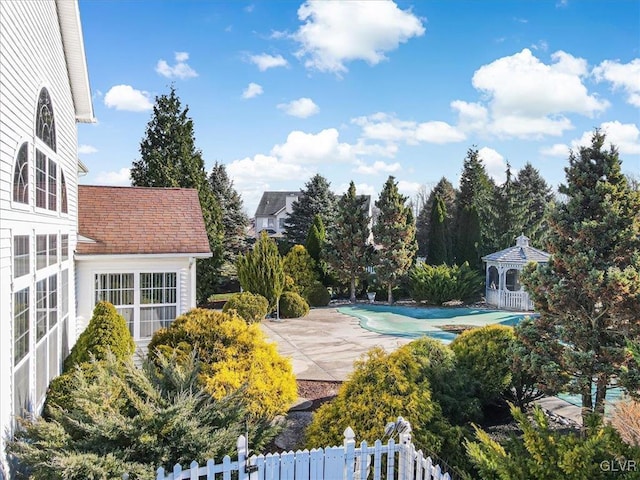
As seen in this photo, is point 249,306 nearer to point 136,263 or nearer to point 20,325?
point 136,263

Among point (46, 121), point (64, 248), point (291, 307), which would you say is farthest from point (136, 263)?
point (291, 307)

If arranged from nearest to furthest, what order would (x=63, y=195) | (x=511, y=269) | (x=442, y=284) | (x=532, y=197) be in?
(x=63, y=195), (x=442, y=284), (x=511, y=269), (x=532, y=197)

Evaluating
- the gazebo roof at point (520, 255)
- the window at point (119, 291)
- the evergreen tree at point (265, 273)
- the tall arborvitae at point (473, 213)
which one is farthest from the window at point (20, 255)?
the tall arborvitae at point (473, 213)

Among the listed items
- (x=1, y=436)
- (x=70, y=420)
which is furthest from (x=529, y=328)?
(x=1, y=436)

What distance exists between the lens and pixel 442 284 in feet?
74.1

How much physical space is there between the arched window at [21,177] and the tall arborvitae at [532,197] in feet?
89.0

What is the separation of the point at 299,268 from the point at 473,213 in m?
11.1

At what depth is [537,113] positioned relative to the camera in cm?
1362

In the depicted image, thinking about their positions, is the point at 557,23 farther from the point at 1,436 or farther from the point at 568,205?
the point at 1,436

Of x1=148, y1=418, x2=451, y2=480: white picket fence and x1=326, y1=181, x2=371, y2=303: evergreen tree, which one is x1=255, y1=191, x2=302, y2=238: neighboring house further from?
x1=148, y1=418, x2=451, y2=480: white picket fence

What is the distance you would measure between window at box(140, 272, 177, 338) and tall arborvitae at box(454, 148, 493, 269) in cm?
1991

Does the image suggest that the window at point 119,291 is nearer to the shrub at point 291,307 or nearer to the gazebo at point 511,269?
the shrub at point 291,307

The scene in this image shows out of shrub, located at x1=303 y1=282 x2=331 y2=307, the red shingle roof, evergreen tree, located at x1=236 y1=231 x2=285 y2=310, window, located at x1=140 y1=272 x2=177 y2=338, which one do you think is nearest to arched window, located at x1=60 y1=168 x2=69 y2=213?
the red shingle roof

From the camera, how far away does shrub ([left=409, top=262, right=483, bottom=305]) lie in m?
22.6
